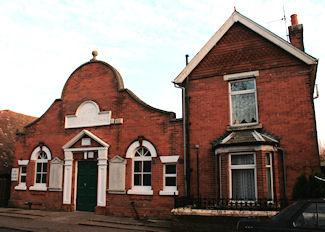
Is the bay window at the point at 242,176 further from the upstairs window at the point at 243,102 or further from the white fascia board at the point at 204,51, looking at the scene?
the white fascia board at the point at 204,51

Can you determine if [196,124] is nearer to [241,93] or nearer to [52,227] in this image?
[241,93]

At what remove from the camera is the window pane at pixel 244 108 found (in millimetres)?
11906

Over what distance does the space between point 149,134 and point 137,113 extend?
124 centimetres

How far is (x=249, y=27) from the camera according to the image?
40.4 feet

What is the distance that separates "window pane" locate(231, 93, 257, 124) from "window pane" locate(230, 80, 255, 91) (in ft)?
0.96

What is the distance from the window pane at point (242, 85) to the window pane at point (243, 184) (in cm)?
341

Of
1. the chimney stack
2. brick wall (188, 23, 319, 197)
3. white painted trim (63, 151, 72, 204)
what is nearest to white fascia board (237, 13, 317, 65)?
brick wall (188, 23, 319, 197)

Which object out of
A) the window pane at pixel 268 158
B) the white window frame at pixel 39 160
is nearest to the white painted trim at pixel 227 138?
the window pane at pixel 268 158

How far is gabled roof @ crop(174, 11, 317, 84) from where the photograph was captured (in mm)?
11195

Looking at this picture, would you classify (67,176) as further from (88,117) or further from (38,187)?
(88,117)

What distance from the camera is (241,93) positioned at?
12203mm

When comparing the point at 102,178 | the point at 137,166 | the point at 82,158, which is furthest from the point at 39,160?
the point at 137,166

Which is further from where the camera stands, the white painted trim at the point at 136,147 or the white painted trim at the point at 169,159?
the white painted trim at the point at 136,147

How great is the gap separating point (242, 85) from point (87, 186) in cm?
864
